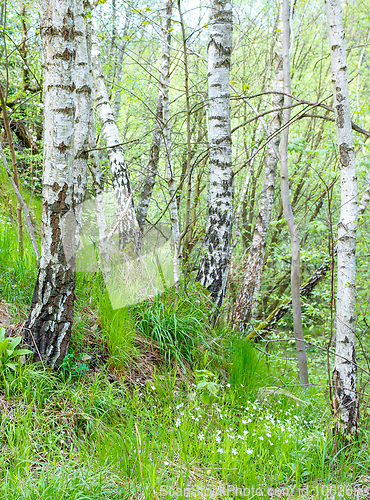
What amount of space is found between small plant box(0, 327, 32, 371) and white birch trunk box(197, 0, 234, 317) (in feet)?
6.53

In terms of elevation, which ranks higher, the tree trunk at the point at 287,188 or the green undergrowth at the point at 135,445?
the tree trunk at the point at 287,188

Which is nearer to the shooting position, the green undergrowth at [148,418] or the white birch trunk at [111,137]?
the green undergrowth at [148,418]

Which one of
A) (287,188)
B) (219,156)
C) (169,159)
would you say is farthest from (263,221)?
(169,159)

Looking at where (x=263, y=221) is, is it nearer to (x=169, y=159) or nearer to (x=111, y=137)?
(x=111, y=137)

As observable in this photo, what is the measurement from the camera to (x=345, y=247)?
8.90 feet

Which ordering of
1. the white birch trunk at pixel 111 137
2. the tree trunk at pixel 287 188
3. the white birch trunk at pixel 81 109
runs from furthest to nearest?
the white birch trunk at pixel 111 137 < the white birch trunk at pixel 81 109 < the tree trunk at pixel 287 188

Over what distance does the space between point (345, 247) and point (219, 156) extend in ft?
5.69

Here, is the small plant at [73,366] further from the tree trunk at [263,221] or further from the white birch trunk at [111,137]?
the tree trunk at [263,221]

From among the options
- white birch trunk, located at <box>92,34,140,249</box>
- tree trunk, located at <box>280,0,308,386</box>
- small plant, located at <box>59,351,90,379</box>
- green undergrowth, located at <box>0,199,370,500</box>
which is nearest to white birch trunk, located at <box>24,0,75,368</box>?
small plant, located at <box>59,351,90,379</box>

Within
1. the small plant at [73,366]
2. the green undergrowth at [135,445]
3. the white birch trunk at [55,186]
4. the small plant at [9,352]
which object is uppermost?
the white birch trunk at [55,186]

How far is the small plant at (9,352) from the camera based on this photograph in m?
2.35

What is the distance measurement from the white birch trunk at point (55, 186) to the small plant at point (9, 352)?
0.12 metres

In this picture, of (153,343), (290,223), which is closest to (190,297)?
(153,343)

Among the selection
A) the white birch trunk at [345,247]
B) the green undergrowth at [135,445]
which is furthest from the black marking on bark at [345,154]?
the green undergrowth at [135,445]
